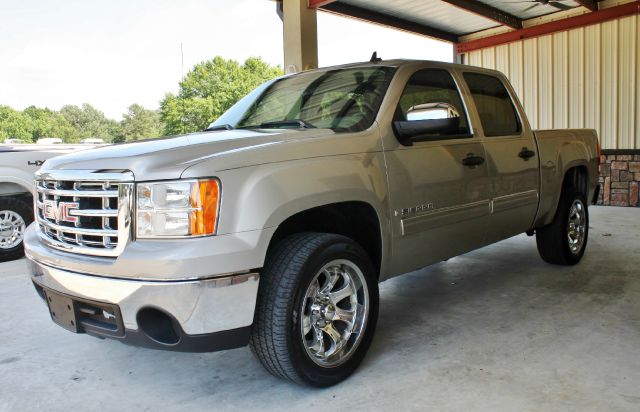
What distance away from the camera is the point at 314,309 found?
2.71m

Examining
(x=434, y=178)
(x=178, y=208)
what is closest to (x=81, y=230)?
(x=178, y=208)

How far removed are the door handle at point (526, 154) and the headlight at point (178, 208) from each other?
2.82 m

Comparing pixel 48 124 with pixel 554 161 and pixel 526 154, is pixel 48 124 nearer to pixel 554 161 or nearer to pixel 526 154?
pixel 554 161

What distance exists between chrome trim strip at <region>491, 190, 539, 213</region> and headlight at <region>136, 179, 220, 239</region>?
7.65ft

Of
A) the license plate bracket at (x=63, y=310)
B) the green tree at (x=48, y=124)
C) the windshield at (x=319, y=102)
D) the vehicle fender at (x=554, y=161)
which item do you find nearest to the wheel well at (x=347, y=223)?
the windshield at (x=319, y=102)

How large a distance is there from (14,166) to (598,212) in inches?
367

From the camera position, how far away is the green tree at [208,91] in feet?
145

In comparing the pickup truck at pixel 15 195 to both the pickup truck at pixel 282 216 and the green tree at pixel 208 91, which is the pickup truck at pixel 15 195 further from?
the green tree at pixel 208 91

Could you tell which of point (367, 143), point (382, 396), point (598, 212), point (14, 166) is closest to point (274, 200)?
point (367, 143)

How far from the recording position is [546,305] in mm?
4031

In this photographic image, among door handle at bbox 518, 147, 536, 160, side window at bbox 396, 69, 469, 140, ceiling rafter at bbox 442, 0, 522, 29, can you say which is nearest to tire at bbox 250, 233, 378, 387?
side window at bbox 396, 69, 469, 140

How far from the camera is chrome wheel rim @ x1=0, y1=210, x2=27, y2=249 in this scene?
6699 mm

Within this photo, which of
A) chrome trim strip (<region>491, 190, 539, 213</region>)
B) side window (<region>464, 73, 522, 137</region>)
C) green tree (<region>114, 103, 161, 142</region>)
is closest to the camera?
chrome trim strip (<region>491, 190, 539, 213</region>)

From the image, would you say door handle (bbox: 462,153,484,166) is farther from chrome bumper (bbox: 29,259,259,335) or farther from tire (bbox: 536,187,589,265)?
chrome bumper (bbox: 29,259,259,335)
